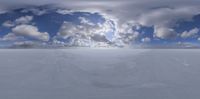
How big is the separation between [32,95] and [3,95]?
1406mm

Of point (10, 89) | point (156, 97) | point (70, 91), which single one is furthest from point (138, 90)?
point (10, 89)

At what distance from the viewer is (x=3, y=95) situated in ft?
54.2

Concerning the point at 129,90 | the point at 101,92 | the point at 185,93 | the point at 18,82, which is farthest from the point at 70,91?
the point at 185,93

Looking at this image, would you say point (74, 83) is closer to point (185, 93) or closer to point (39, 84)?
point (39, 84)

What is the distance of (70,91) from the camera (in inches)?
701

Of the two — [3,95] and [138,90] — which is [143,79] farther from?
[3,95]

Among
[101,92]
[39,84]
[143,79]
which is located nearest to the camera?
[101,92]

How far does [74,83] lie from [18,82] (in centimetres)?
344

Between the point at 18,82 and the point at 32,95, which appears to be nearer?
the point at 32,95

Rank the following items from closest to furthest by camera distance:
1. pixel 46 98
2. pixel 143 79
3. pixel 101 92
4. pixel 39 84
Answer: pixel 46 98
pixel 101 92
pixel 39 84
pixel 143 79

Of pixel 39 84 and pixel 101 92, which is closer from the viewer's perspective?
pixel 101 92

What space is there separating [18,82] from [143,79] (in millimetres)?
8215

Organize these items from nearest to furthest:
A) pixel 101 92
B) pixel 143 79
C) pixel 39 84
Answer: pixel 101 92 → pixel 39 84 → pixel 143 79

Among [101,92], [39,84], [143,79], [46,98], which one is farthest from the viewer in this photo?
[143,79]
